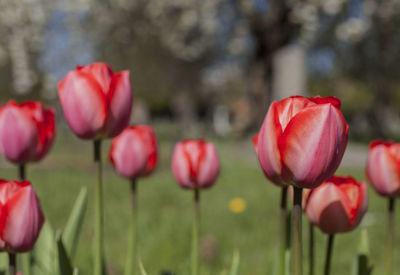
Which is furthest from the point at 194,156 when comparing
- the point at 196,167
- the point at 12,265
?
the point at 12,265

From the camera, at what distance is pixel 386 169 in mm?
1163

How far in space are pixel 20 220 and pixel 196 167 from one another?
0.58m

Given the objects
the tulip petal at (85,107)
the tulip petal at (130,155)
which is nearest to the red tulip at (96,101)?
the tulip petal at (85,107)

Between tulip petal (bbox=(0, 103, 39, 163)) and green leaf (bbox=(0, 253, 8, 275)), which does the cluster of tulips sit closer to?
tulip petal (bbox=(0, 103, 39, 163))

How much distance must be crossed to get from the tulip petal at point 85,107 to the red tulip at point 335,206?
50 centimetres

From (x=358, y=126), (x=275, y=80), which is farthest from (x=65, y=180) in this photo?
(x=358, y=126)

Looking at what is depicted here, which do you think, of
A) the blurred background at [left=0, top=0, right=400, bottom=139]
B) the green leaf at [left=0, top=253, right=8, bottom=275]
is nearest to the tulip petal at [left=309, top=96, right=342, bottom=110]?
the green leaf at [left=0, top=253, right=8, bottom=275]

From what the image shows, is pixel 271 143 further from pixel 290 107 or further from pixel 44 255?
pixel 44 255

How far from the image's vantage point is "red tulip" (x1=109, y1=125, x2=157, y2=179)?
131 centimetres

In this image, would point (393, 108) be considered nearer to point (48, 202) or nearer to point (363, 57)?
point (363, 57)

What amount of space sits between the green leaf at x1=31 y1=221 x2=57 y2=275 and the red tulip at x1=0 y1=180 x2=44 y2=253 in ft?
1.55

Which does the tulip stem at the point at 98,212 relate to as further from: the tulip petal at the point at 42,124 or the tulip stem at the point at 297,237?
the tulip stem at the point at 297,237

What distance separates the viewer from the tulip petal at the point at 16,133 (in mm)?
1132

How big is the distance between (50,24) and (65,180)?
822 cm
